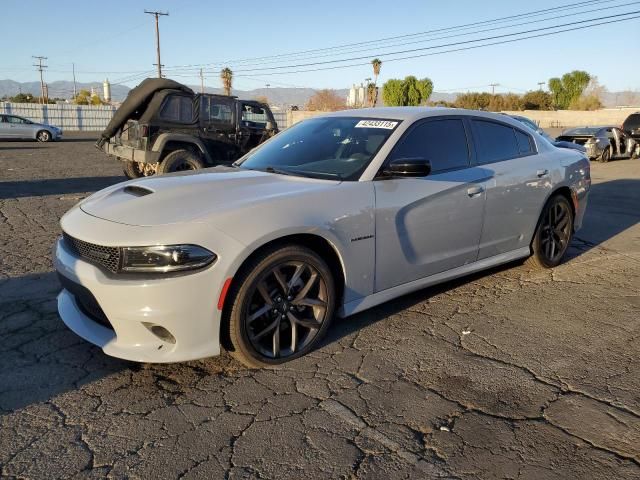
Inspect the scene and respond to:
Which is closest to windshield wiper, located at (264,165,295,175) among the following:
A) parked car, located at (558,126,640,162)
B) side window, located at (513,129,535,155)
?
side window, located at (513,129,535,155)

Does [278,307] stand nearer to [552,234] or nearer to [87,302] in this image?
[87,302]

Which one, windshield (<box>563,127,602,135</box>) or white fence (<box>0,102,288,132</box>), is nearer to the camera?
windshield (<box>563,127,602,135</box>)

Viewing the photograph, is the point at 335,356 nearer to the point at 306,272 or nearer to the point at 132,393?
the point at 306,272

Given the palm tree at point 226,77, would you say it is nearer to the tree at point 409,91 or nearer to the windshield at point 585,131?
the tree at point 409,91

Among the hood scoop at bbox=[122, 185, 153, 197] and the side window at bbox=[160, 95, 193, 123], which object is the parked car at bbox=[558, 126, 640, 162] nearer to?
the side window at bbox=[160, 95, 193, 123]

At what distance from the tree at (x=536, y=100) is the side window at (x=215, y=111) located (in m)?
70.6

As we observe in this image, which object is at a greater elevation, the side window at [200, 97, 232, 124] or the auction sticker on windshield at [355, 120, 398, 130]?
the side window at [200, 97, 232, 124]

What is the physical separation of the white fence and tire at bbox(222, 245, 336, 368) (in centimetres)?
3689

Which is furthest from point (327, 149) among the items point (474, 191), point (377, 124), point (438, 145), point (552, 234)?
point (552, 234)

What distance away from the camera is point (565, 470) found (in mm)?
2410

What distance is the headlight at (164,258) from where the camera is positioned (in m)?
2.90

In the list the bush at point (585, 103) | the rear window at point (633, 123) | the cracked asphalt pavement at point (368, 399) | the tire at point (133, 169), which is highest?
the bush at point (585, 103)

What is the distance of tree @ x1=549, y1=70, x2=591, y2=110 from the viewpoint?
3009 inches

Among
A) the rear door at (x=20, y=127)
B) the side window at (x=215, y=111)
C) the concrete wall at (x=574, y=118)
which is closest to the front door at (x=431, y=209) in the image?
the side window at (x=215, y=111)
